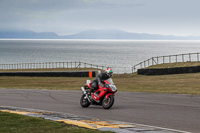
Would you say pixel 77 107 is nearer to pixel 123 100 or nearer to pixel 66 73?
pixel 123 100

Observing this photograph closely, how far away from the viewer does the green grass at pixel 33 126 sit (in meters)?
7.78

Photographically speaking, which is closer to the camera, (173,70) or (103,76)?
(103,76)

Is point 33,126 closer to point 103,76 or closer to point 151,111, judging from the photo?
point 103,76

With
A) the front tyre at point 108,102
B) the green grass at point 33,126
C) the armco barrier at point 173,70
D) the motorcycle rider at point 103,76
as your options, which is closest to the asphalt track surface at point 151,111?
the front tyre at point 108,102

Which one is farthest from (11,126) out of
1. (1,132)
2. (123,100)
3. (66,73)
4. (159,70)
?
(66,73)

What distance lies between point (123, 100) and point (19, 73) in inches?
1254

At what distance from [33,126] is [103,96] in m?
4.36

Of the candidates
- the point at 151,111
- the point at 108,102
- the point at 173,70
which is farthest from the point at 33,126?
the point at 173,70

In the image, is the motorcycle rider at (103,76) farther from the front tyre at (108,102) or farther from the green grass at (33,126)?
the green grass at (33,126)

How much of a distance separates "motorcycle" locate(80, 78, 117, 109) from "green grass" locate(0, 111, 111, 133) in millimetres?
3286

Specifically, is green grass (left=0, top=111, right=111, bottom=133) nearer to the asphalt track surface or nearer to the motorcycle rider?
the asphalt track surface

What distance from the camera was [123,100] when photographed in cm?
1502

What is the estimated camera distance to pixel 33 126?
27.7ft

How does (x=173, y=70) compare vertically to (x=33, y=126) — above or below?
above
